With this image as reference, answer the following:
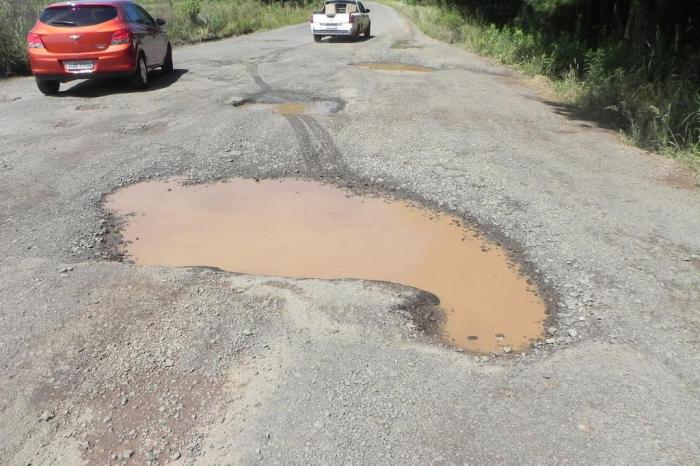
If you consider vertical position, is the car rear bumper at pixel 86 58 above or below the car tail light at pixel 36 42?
below

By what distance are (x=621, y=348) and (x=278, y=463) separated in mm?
2145

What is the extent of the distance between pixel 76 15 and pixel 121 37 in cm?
87

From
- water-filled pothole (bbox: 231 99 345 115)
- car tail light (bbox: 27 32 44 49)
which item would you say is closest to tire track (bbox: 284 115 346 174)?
water-filled pothole (bbox: 231 99 345 115)

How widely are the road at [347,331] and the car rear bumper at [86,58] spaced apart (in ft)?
10.3

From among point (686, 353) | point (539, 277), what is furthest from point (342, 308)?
point (686, 353)

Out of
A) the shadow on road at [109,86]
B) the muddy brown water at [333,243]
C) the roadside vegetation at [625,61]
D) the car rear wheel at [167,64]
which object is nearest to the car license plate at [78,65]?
the shadow on road at [109,86]

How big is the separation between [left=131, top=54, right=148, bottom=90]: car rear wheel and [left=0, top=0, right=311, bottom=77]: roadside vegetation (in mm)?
4404

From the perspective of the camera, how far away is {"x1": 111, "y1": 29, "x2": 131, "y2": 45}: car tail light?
10242mm

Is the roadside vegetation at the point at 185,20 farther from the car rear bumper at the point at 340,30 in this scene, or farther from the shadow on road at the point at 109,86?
the car rear bumper at the point at 340,30

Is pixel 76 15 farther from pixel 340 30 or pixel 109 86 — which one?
pixel 340 30

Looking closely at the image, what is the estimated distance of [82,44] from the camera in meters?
10.1

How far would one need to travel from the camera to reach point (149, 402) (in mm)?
3027

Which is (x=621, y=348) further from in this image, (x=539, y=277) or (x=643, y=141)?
(x=643, y=141)

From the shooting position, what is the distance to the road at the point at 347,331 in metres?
2.79
